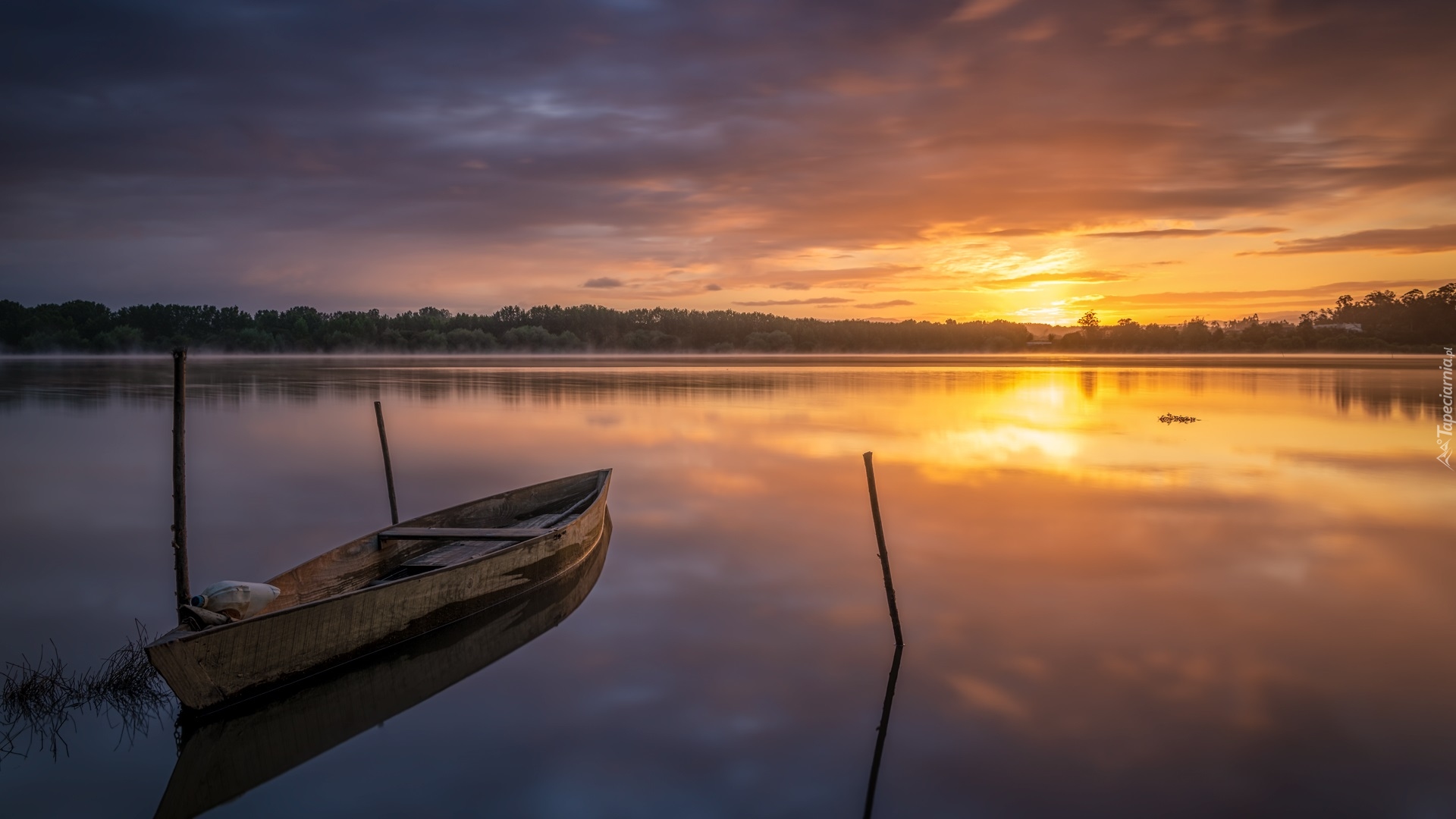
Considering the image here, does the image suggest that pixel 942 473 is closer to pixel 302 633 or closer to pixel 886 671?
pixel 886 671

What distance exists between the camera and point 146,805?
20.9ft

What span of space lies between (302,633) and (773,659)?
4.27m

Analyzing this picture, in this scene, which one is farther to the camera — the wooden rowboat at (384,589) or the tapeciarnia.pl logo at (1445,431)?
the tapeciarnia.pl logo at (1445,431)

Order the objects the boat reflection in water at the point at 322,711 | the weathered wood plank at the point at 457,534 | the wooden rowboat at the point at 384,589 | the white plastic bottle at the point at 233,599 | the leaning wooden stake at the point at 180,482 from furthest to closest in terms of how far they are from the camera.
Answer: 1. the weathered wood plank at the point at 457,534
2. the leaning wooden stake at the point at 180,482
3. the white plastic bottle at the point at 233,599
4. the wooden rowboat at the point at 384,589
5. the boat reflection in water at the point at 322,711

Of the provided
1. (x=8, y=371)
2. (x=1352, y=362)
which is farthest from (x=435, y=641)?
(x=1352, y=362)

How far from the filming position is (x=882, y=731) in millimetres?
7359

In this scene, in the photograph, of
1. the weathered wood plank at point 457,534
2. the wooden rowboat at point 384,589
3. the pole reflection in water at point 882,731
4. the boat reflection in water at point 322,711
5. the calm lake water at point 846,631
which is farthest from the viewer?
the weathered wood plank at point 457,534

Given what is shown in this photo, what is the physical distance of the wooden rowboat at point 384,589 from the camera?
710cm

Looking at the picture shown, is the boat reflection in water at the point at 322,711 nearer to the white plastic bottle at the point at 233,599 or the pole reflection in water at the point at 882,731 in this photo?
the white plastic bottle at the point at 233,599

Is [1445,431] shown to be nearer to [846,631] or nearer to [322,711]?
[846,631]

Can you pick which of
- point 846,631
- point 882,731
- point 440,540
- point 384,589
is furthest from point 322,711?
point 846,631

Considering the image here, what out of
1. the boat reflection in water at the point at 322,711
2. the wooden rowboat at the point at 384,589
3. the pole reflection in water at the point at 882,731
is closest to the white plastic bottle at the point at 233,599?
the wooden rowboat at the point at 384,589

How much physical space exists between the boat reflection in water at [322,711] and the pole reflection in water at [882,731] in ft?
12.5

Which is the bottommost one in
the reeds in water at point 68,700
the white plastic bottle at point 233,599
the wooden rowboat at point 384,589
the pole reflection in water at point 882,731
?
the pole reflection in water at point 882,731
